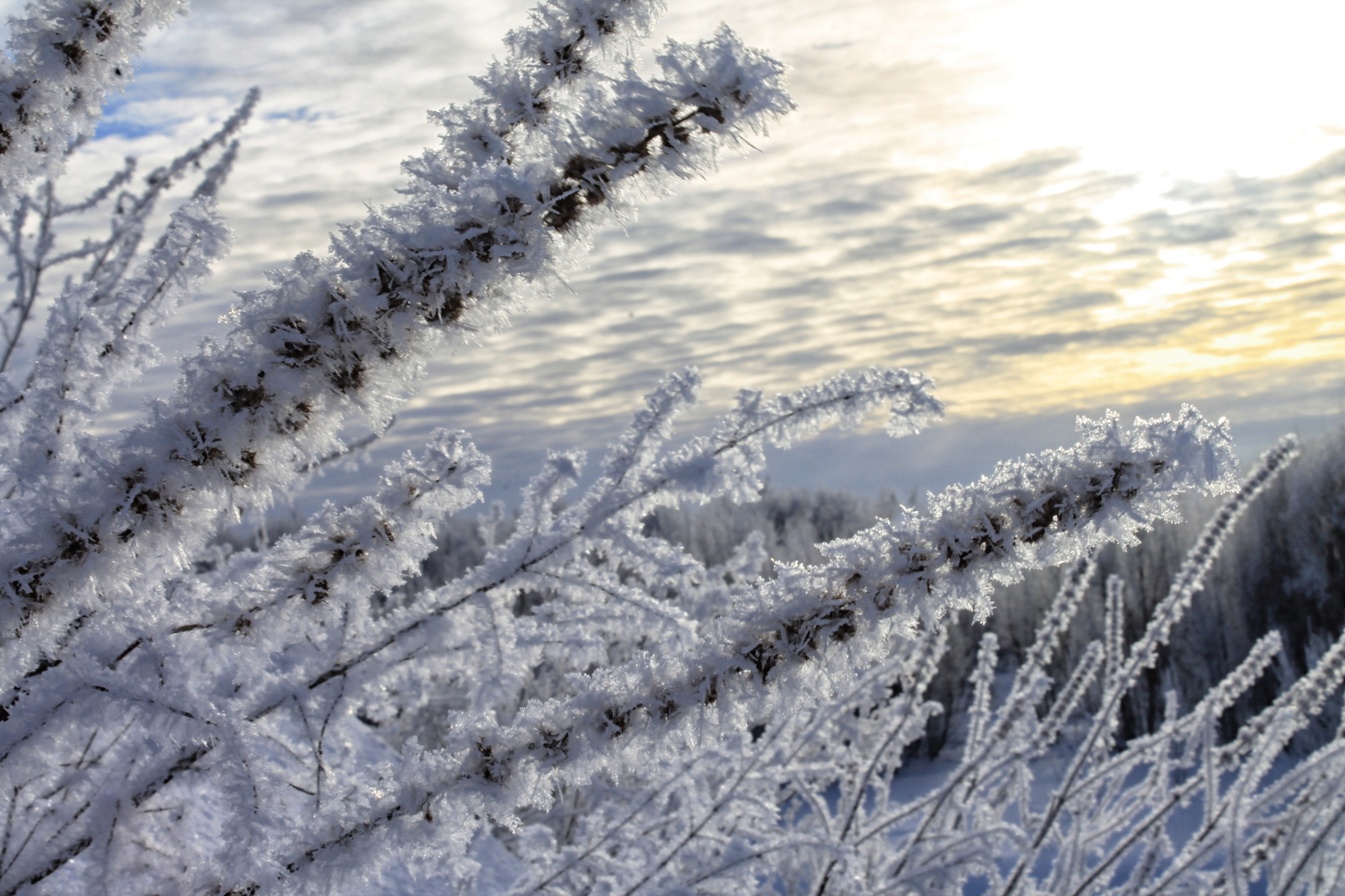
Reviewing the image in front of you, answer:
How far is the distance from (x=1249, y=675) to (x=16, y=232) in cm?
443

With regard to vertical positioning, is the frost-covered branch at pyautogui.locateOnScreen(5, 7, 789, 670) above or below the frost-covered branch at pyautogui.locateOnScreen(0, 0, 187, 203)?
below

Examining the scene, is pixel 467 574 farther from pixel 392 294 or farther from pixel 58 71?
pixel 58 71

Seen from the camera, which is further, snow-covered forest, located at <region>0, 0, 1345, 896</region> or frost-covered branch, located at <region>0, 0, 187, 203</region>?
frost-covered branch, located at <region>0, 0, 187, 203</region>

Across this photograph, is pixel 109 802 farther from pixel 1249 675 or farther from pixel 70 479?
pixel 1249 675

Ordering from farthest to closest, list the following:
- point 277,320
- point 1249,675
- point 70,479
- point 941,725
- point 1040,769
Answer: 1. point 941,725
2. point 1040,769
3. point 1249,675
4. point 70,479
5. point 277,320

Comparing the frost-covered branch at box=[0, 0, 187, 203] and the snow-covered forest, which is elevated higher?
the frost-covered branch at box=[0, 0, 187, 203]

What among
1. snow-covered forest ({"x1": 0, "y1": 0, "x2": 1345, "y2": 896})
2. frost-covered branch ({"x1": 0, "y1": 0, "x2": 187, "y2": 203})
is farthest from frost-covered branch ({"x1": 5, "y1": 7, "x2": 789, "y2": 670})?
frost-covered branch ({"x1": 0, "y1": 0, "x2": 187, "y2": 203})

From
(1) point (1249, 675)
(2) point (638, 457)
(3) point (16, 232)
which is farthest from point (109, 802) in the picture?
(1) point (1249, 675)

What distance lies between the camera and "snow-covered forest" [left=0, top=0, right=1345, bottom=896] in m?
0.99

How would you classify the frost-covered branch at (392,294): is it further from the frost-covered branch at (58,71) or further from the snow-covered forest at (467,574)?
the frost-covered branch at (58,71)

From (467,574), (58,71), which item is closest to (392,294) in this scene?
(467,574)

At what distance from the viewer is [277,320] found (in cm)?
98

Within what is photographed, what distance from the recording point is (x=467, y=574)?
1.85 metres

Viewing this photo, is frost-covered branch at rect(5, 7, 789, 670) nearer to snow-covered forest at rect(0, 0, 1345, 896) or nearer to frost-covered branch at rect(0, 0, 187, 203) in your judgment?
snow-covered forest at rect(0, 0, 1345, 896)
